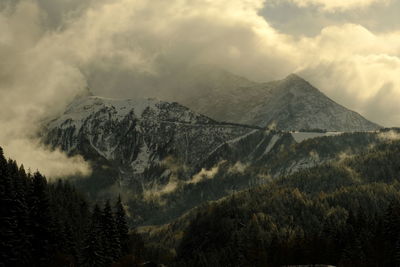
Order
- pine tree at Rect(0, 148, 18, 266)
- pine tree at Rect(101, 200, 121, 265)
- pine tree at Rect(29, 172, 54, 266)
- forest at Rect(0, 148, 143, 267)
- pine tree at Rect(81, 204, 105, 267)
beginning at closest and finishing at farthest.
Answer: pine tree at Rect(0, 148, 18, 266) → forest at Rect(0, 148, 143, 267) → pine tree at Rect(29, 172, 54, 266) → pine tree at Rect(81, 204, 105, 267) → pine tree at Rect(101, 200, 121, 265)

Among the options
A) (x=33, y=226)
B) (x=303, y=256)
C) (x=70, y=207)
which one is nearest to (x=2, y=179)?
(x=33, y=226)

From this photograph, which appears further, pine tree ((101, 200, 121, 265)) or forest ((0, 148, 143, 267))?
pine tree ((101, 200, 121, 265))

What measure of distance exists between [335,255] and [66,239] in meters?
82.4

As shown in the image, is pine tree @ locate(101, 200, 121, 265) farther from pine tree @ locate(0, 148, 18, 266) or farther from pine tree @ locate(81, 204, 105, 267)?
pine tree @ locate(0, 148, 18, 266)

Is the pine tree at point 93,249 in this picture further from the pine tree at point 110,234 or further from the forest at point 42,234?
the pine tree at point 110,234

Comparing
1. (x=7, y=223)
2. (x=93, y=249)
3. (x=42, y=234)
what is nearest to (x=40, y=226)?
(x=42, y=234)

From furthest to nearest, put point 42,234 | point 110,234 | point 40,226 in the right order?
point 110,234 < point 42,234 < point 40,226

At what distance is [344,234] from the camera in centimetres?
19525

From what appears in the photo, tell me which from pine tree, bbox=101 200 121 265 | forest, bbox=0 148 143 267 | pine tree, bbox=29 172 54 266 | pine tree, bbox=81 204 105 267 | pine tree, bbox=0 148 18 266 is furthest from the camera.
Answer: pine tree, bbox=101 200 121 265

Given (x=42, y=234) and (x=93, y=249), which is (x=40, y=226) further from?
(x=93, y=249)

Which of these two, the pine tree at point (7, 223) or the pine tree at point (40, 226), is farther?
the pine tree at point (40, 226)

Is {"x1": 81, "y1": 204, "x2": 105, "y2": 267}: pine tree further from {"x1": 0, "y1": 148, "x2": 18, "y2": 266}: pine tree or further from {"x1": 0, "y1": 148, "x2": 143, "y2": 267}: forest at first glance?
{"x1": 0, "y1": 148, "x2": 18, "y2": 266}: pine tree

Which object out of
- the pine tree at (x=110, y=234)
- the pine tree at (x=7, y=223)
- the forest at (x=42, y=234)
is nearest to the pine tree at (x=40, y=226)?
the forest at (x=42, y=234)

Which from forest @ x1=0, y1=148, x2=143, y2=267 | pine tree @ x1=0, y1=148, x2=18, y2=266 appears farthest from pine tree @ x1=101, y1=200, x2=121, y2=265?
pine tree @ x1=0, y1=148, x2=18, y2=266
